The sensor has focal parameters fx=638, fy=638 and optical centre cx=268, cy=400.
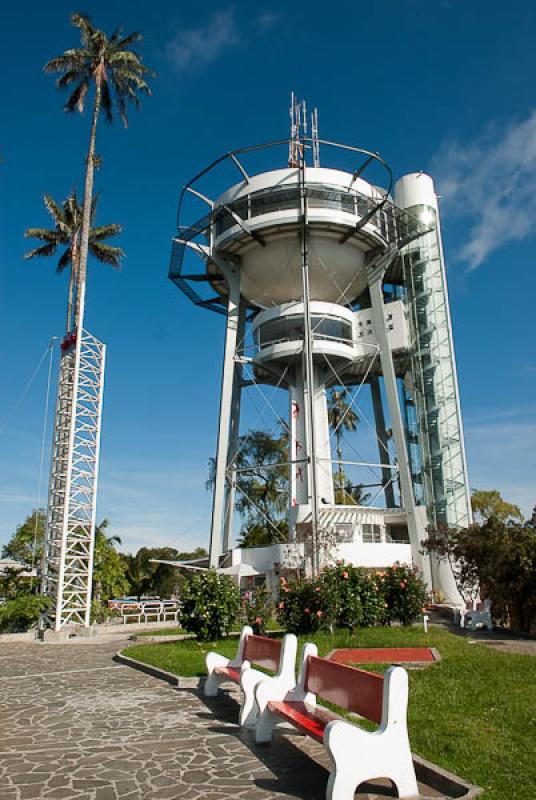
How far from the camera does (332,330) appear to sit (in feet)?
115

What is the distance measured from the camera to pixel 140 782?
16.8 ft

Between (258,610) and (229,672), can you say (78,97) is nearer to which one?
(258,610)

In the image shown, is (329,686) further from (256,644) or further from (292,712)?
(256,644)

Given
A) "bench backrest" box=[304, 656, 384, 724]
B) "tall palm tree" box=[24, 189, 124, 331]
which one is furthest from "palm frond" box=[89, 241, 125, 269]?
"bench backrest" box=[304, 656, 384, 724]

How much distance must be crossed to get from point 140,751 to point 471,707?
363cm

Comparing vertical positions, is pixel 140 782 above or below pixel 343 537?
below

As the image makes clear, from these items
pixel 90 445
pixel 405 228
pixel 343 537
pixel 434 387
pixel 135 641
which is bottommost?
pixel 135 641

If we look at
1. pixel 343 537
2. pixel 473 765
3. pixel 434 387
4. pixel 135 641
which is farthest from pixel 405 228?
pixel 473 765

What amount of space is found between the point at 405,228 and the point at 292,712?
3254 centimetres

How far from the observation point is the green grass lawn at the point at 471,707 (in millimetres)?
4961

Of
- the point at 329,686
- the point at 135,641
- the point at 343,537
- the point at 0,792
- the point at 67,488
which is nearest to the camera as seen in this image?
the point at 0,792

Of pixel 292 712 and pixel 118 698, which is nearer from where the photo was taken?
pixel 292 712

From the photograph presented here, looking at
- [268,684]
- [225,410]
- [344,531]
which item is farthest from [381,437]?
[268,684]

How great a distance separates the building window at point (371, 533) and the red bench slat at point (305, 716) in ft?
84.4
